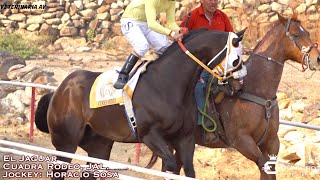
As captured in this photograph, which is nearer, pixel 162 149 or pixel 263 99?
pixel 162 149

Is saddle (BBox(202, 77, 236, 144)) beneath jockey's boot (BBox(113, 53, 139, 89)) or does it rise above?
beneath

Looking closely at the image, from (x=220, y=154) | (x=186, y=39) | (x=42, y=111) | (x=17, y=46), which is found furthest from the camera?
(x=17, y=46)

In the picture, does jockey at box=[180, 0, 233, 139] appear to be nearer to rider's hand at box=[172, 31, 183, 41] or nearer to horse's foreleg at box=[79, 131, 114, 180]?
rider's hand at box=[172, 31, 183, 41]

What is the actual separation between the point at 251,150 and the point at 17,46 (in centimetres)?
1062

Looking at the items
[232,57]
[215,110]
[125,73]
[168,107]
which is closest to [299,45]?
[232,57]

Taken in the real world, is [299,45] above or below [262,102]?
above

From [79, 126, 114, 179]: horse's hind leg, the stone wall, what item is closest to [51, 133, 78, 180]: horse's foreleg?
[79, 126, 114, 179]: horse's hind leg

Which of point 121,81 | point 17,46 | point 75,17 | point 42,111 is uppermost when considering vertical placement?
point 121,81

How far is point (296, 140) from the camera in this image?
10969mm

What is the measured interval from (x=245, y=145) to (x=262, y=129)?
241 mm

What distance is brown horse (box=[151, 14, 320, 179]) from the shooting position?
25.3ft

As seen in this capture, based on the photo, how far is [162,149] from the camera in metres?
7.23

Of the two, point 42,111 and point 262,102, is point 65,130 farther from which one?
point 262,102

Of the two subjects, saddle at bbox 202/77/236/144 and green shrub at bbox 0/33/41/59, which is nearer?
saddle at bbox 202/77/236/144
